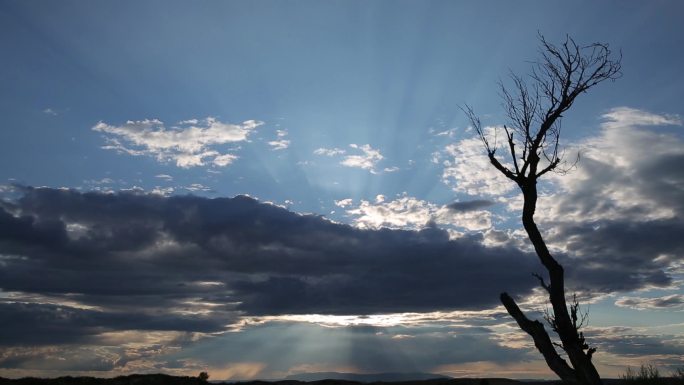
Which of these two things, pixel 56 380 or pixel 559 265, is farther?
pixel 56 380

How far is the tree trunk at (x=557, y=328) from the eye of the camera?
13.7 metres

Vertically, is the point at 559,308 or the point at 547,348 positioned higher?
the point at 559,308

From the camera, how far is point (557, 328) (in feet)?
46.9

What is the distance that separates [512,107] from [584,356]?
7.59 metres

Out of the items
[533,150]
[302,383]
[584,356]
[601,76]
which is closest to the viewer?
[584,356]

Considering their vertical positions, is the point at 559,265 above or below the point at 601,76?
below

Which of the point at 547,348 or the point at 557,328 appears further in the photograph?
the point at 557,328

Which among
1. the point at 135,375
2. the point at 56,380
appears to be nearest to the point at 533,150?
the point at 135,375

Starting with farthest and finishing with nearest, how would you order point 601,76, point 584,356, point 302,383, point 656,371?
point 302,383 < point 656,371 < point 601,76 < point 584,356

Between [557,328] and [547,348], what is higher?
[557,328]

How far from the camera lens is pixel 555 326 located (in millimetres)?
14359

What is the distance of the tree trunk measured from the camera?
44.8 ft

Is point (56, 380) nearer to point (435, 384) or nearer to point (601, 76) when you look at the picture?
point (435, 384)

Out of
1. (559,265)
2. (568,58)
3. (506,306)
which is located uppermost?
(568,58)
